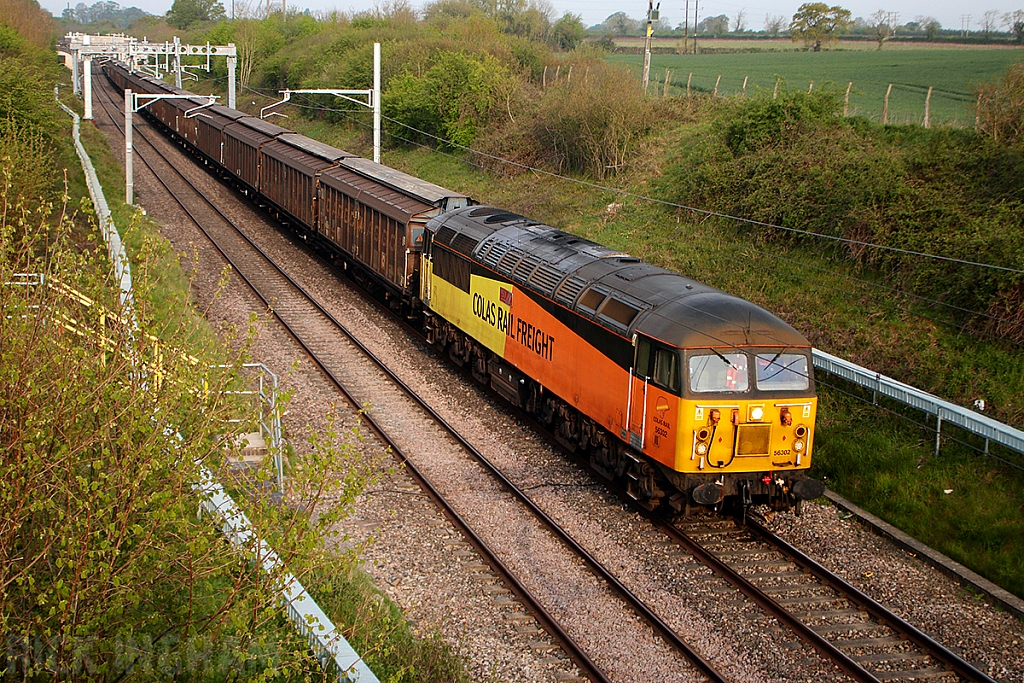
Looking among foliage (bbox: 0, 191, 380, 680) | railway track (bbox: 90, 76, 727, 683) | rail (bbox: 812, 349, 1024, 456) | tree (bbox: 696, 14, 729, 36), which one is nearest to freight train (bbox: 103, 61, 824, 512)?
railway track (bbox: 90, 76, 727, 683)

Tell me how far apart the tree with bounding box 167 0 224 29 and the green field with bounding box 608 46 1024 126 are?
365 feet

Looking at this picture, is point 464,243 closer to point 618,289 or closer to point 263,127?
point 618,289

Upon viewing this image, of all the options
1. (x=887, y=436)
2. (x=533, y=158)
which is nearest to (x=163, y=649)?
(x=887, y=436)

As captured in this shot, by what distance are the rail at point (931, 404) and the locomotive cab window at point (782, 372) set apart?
2.99 meters

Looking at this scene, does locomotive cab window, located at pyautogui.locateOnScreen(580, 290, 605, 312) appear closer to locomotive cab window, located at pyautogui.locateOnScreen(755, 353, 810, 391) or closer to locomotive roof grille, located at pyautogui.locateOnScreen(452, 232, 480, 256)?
locomotive cab window, located at pyautogui.locateOnScreen(755, 353, 810, 391)

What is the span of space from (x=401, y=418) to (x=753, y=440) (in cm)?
672

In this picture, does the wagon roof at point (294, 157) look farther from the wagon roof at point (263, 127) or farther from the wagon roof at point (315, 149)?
the wagon roof at point (263, 127)

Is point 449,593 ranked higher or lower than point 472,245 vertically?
lower

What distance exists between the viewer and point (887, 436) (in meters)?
14.5

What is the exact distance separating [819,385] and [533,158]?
70.8 feet

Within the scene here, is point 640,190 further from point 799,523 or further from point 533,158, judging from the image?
point 799,523

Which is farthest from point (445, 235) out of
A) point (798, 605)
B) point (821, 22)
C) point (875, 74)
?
point (821, 22)

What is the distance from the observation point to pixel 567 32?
6338 centimetres

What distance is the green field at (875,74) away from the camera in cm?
2762
